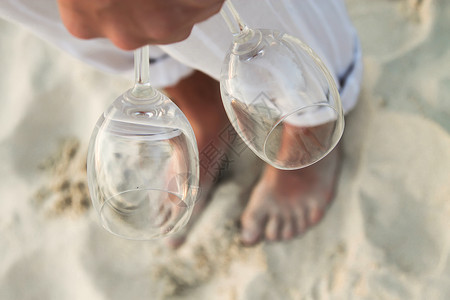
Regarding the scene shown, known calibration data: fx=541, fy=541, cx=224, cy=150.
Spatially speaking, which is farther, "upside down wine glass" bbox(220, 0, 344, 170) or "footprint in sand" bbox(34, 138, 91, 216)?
"footprint in sand" bbox(34, 138, 91, 216)

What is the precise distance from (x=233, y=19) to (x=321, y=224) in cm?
67

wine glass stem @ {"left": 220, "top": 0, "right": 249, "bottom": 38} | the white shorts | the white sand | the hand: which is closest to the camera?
the hand

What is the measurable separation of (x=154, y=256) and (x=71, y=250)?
18 centimetres

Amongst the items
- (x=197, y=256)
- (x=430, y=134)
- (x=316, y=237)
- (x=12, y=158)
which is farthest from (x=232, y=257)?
(x=12, y=158)

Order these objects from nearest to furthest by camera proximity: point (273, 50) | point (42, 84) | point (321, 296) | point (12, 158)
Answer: point (273, 50) < point (321, 296) < point (12, 158) < point (42, 84)

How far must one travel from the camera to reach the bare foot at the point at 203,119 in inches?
44.4

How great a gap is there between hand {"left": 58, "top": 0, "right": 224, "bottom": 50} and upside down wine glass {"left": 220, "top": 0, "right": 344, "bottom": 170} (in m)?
0.10

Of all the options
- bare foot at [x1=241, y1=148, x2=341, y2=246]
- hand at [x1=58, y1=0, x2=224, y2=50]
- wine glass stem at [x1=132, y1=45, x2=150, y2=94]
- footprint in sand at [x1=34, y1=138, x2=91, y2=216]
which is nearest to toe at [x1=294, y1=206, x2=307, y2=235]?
bare foot at [x1=241, y1=148, x2=341, y2=246]

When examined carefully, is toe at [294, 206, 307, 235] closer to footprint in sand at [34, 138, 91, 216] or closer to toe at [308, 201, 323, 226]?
toe at [308, 201, 323, 226]

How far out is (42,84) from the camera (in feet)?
4.62

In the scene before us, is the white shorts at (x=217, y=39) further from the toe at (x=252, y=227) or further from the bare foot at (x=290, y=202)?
the toe at (x=252, y=227)

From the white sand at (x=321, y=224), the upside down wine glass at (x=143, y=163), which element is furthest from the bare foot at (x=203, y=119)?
the upside down wine glass at (x=143, y=163)

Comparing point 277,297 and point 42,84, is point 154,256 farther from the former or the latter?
point 42,84

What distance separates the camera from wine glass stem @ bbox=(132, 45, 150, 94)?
538 mm
